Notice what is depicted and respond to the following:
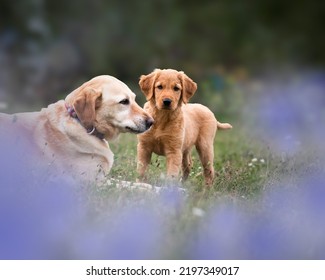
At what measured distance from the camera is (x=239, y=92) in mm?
10367

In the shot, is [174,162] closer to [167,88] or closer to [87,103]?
[167,88]

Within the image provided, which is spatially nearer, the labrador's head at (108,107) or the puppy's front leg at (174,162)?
the labrador's head at (108,107)

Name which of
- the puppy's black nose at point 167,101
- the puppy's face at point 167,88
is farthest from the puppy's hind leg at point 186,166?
the puppy's black nose at point 167,101

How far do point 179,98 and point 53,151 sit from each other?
90 centimetres

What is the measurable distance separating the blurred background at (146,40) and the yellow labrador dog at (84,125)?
6286 mm

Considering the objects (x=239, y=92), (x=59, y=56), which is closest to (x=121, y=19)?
(x=59, y=56)

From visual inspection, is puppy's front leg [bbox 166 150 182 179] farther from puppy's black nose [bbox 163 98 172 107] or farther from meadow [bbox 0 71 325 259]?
puppy's black nose [bbox 163 98 172 107]

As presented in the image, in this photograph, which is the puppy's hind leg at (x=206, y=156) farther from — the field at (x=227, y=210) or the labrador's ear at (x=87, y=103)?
the labrador's ear at (x=87, y=103)

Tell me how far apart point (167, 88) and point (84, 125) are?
61 centimetres

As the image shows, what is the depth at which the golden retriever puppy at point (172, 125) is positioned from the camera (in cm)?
479

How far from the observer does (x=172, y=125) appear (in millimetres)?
4910

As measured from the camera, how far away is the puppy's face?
4.73 m

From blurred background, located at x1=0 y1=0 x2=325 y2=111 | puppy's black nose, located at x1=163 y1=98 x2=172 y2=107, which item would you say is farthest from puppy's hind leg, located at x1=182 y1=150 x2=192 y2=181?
blurred background, located at x1=0 y1=0 x2=325 y2=111
